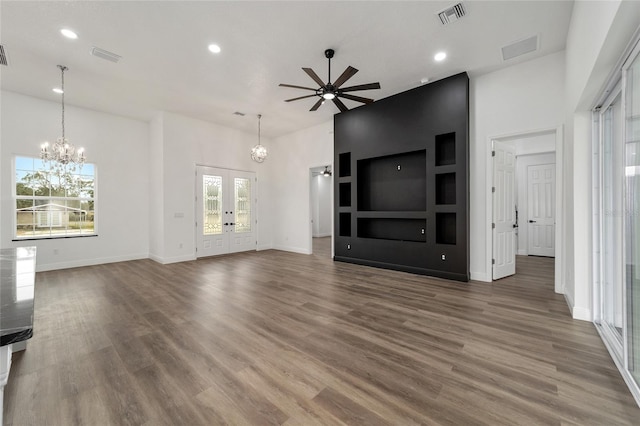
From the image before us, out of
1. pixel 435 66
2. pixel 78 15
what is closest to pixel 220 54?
pixel 78 15

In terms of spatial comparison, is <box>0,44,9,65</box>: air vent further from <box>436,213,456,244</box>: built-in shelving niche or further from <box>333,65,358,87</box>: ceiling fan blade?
<box>436,213,456,244</box>: built-in shelving niche

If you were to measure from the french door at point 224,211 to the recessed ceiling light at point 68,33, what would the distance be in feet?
12.0

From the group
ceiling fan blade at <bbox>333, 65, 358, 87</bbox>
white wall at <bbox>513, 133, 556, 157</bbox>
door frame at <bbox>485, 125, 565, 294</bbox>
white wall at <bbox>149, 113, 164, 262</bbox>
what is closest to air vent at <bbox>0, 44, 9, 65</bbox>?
white wall at <bbox>149, 113, 164, 262</bbox>

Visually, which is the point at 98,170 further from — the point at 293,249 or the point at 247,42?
the point at 293,249

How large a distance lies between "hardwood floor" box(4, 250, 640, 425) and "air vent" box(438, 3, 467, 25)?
12.0 ft

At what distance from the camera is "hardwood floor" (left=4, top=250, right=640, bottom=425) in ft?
5.48

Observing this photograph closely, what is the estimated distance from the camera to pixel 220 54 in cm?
397

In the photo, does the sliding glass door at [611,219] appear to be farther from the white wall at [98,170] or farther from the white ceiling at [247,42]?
the white wall at [98,170]

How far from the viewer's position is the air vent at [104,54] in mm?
3812

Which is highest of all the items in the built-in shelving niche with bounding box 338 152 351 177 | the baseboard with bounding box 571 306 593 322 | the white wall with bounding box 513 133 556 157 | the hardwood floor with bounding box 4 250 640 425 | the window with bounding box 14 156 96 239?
the white wall with bounding box 513 133 556 157

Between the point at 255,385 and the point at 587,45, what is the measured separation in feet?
13.5

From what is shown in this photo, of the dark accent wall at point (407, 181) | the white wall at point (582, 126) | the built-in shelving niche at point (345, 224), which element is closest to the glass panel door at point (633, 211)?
the white wall at point (582, 126)

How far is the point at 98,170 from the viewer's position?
6.23 m

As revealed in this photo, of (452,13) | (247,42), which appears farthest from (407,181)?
(247,42)
